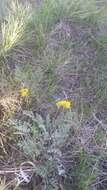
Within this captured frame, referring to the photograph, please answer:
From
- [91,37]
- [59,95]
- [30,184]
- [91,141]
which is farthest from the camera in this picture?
[91,37]

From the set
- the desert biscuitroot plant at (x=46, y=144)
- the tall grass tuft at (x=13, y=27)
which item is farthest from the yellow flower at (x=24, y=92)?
the tall grass tuft at (x=13, y=27)

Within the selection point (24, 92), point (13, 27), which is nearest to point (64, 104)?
point (24, 92)

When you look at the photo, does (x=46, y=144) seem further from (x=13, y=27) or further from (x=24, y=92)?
(x=13, y=27)

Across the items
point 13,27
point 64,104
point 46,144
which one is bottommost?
point 46,144

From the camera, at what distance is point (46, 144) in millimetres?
1829

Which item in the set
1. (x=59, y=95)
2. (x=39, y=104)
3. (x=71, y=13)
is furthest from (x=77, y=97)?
(x=71, y=13)

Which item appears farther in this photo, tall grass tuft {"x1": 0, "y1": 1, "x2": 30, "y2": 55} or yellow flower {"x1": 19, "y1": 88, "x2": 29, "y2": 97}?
tall grass tuft {"x1": 0, "y1": 1, "x2": 30, "y2": 55}

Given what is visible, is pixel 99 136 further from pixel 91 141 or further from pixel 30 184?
pixel 30 184

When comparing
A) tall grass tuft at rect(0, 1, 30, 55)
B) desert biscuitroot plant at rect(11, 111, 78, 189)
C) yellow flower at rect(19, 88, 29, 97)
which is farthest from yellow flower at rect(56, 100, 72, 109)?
tall grass tuft at rect(0, 1, 30, 55)

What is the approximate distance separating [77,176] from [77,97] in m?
0.51

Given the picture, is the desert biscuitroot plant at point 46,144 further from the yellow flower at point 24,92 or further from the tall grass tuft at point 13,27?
the tall grass tuft at point 13,27

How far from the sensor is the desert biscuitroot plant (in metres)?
1.75

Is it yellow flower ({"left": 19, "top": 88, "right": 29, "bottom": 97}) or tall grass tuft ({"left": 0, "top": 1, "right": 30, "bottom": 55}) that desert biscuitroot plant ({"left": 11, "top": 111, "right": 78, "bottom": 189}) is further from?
tall grass tuft ({"left": 0, "top": 1, "right": 30, "bottom": 55})

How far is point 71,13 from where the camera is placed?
255 centimetres
